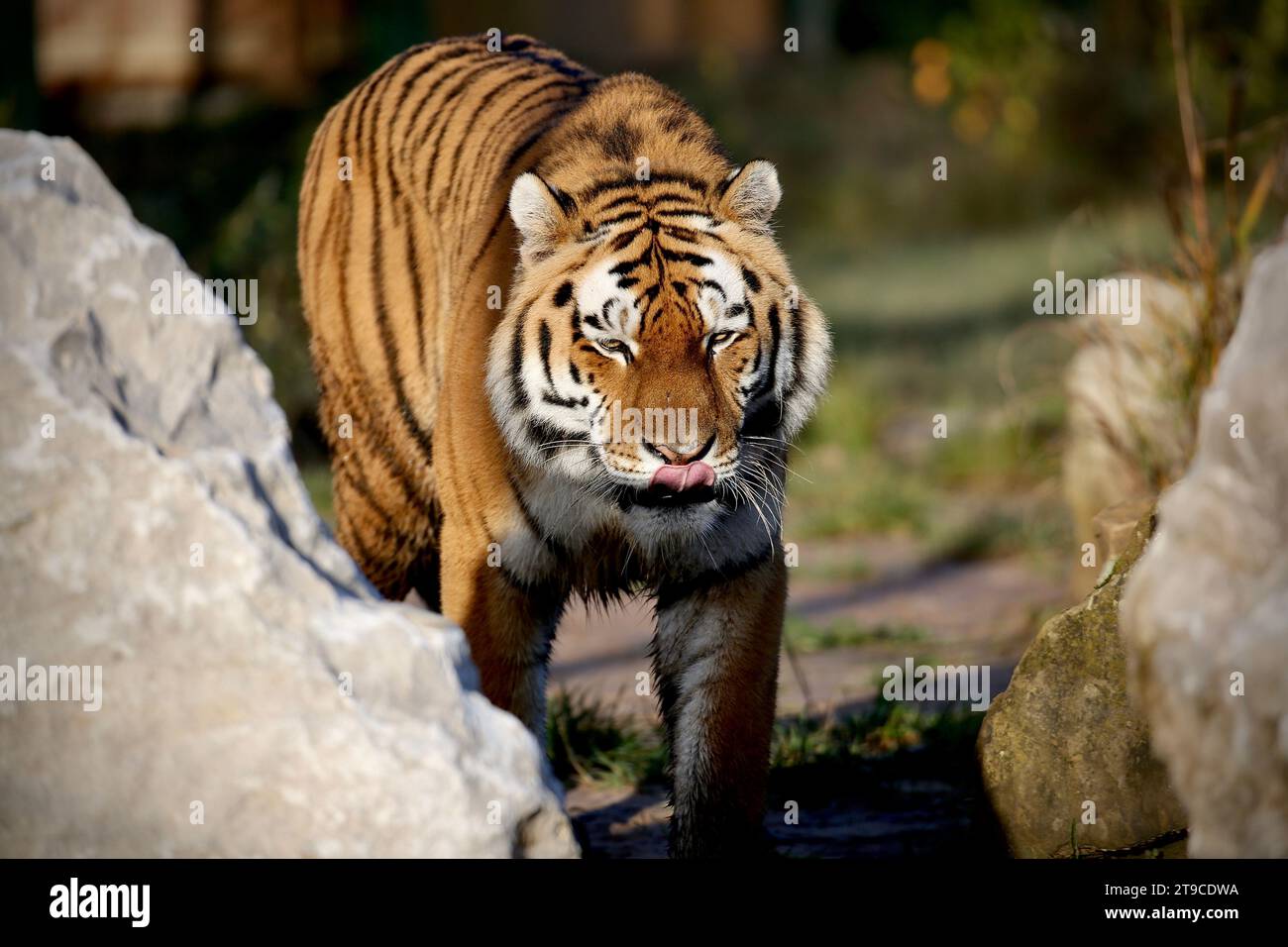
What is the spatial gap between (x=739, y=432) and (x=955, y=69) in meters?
14.0

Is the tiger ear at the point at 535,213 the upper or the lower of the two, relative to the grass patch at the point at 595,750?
upper

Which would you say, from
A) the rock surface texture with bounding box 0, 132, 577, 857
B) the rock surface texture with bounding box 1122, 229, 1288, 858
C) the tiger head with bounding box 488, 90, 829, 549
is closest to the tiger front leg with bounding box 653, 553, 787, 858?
the tiger head with bounding box 488, 90, 829, 549

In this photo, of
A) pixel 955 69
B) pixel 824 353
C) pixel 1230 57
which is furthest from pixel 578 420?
pixel 955 69

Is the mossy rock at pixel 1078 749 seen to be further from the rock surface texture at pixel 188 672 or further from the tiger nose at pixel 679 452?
the rock surface texture at pixel 188 672

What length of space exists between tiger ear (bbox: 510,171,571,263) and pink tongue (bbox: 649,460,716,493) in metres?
0.65

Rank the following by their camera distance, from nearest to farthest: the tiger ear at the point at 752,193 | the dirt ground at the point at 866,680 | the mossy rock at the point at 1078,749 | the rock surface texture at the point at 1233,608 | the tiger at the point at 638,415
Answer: the rock surface texture at the point at 1233,608 → the mossy rock at the point at 1078,749 → the tiger at the point at 638,415 → the tiger ear at the point at 752,193 → the dirt ground at the point at 866,680

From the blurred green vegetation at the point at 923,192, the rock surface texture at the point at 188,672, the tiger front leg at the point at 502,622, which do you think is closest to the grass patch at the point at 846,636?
the blurred green vegetation at the point at 923,192

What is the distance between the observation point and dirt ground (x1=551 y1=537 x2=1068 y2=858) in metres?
3.89

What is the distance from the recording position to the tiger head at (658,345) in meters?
3.35

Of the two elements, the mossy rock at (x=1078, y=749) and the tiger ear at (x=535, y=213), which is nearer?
the mossy rock at (x=1078, y=749)

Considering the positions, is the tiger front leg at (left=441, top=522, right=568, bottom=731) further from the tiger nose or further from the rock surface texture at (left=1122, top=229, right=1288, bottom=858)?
the rock surface texture at (left=1122, top=229, right=1288, bottom=858)

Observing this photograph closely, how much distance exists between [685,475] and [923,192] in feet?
46.5

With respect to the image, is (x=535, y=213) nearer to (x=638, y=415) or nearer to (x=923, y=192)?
(x=638, y=415)
